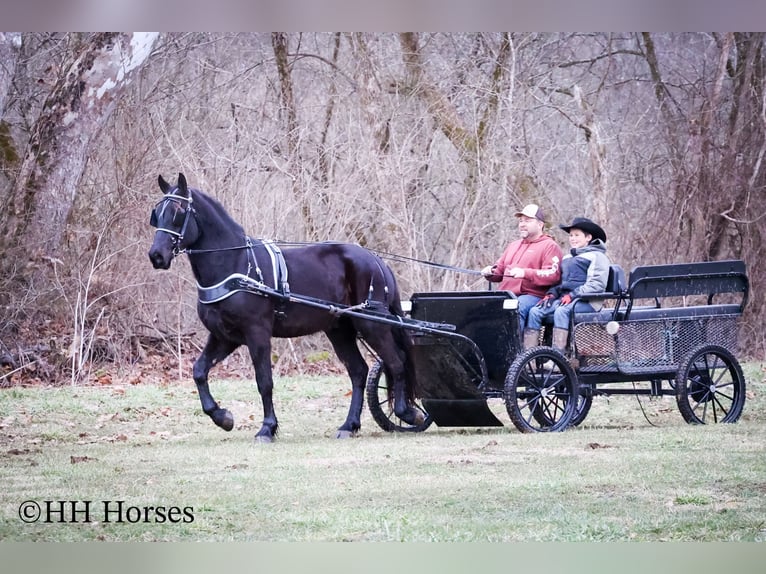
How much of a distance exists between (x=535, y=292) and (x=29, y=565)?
3180mm

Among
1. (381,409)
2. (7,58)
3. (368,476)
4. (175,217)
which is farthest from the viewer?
(7,58)

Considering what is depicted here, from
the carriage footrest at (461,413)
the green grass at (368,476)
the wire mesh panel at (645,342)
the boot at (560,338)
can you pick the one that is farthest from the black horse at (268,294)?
the wire mesh panel at (645,342)

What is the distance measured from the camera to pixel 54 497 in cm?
612

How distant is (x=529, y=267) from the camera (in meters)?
7.18

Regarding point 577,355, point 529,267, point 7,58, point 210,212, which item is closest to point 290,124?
point 7,58

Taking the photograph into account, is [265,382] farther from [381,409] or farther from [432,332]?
[432,332]

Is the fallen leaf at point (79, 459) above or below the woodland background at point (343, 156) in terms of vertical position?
below

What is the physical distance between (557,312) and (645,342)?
0.58m

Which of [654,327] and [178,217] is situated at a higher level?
[178,217]

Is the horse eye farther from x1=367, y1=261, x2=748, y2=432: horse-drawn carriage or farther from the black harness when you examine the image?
x1=367, y1=261, x2=748, y2=432: horse-drawn carriage

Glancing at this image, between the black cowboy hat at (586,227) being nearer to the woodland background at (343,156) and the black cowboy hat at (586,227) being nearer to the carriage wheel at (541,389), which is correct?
the carriage wheel at (541,389)

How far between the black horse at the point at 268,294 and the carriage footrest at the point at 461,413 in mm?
110

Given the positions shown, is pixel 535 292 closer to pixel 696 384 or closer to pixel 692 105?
pixel 696 384

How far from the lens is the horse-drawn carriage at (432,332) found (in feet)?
22.1
